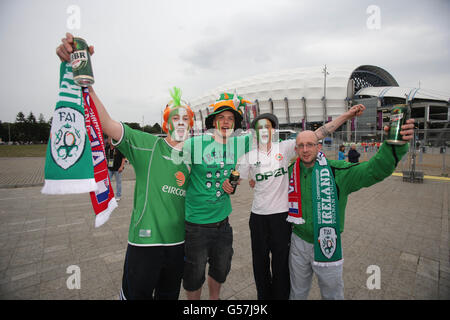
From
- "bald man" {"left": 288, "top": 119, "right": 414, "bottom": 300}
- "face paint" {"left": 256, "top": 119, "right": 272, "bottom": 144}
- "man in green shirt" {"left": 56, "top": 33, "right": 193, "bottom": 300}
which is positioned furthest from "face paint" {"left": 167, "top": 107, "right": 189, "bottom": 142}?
"bald man" {"left": 288, "top": 119, "right": 414, "bottom": 300}

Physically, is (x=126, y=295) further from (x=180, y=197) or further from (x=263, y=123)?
(x=263, y=123)

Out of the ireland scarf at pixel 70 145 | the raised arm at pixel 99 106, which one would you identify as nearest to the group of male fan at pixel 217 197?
the raised arm at pixel 99 106

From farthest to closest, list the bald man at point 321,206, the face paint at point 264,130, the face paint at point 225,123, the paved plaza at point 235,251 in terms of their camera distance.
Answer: the paved plaza at point 235,251
the face paint at point 264,130
the face paint at point 225,123
the bald man at point 321,206

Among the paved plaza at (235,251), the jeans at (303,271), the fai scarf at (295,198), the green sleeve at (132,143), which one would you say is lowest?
the paved plaza at (235,251)

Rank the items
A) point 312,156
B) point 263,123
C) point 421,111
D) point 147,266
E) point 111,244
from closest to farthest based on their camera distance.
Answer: point 147,266 < point 312,156 < point 263,123 < point 111,244 < point 421,111

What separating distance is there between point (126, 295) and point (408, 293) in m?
3.20

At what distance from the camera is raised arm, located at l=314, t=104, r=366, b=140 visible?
2098 millimetres

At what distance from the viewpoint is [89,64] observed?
1455 mm

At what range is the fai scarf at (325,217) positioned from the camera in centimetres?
185

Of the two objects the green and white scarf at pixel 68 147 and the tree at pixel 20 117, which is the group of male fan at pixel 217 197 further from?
the tree at pixel 20 117

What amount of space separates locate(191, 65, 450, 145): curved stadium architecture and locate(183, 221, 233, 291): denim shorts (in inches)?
1815

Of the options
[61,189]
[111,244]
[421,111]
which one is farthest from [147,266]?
[421,111]

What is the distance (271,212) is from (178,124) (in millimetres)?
1316

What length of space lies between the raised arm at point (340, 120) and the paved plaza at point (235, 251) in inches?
76.9
